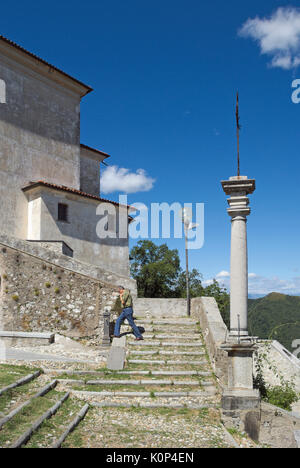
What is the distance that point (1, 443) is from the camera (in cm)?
488

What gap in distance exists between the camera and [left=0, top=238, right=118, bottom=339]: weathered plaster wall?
13445 millimetres

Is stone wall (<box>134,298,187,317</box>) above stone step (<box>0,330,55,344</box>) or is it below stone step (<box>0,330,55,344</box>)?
above

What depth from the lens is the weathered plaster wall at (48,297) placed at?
1345 cm

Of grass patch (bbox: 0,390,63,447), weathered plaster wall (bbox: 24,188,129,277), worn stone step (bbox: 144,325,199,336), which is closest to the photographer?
grass patch (bbox: 0,390,63,447)

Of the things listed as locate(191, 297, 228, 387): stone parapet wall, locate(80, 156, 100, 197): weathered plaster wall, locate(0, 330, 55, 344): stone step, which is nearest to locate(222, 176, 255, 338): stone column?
locate(191, 297, 228, 387): stone parapet wall

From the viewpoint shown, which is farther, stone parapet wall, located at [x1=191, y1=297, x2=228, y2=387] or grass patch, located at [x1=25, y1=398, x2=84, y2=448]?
stone parapet wall, located at [x1=191, y1=297, x2=228, y2=387]

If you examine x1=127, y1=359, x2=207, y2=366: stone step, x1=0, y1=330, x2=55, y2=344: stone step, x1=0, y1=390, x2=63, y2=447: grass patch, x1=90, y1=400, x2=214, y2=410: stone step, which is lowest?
x1=90, y1=400, x2=214, y2=410: stone step

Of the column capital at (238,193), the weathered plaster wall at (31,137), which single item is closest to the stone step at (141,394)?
the column capital at (238,193)

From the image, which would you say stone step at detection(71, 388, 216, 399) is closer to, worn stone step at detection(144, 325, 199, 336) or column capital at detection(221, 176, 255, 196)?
worn stone step at detection(144, 325, 199, 336)

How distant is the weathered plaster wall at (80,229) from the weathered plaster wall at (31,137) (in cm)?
116

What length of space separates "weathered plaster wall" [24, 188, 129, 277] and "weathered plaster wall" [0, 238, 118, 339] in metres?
5.27

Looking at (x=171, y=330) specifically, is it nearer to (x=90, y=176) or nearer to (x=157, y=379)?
(x=157, y=379)

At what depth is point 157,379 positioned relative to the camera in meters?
9.07

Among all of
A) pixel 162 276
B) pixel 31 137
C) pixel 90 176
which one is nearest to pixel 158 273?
pixel 162 276
